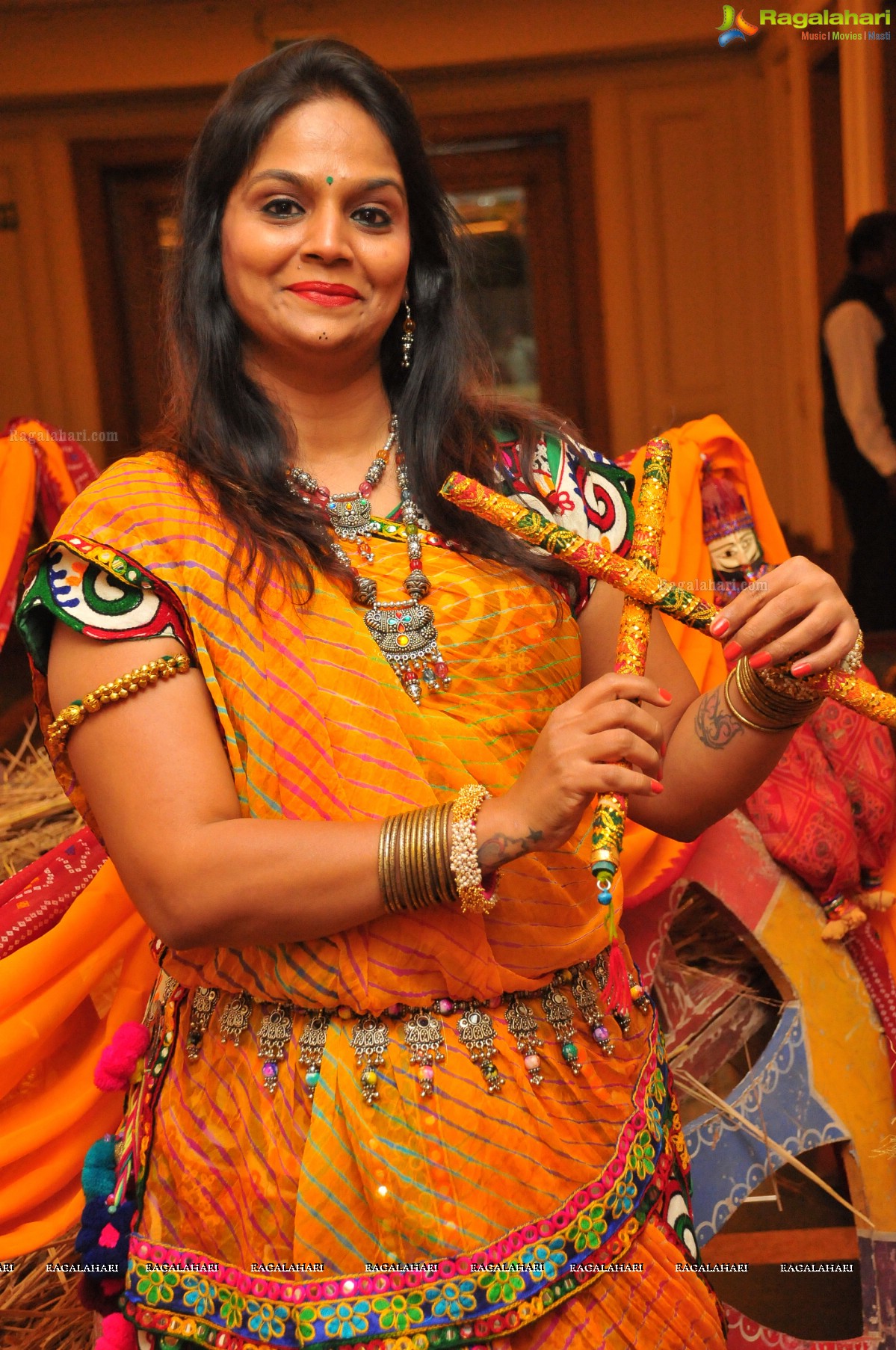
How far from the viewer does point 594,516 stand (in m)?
1.29

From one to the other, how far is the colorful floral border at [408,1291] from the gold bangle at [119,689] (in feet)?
1.61

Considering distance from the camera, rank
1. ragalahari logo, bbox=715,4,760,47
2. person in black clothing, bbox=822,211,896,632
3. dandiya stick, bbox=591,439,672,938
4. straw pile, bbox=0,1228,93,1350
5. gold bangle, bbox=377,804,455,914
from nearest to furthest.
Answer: dandiya stick, bbox=591,439,672,938, gold bangle, bbox=377,804,455,914, straw pile, bbox=0,1228,93,1350, person in black clothing, bbox=822,211,896,632, ragalahari logo, bbox=715,4,760,47

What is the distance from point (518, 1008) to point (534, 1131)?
11 centimetres

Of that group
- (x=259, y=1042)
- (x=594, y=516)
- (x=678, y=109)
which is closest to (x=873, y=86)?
(x=678, y=109)

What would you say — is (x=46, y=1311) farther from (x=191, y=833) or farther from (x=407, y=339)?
(x=407, y=339)

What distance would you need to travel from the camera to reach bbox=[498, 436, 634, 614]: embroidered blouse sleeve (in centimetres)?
126

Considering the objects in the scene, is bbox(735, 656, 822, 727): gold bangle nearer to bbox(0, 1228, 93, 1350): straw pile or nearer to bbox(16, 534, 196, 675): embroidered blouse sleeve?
bbox(16, 534, 196, 675): embroidered blouse sleeve

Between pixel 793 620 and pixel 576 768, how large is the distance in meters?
0.22

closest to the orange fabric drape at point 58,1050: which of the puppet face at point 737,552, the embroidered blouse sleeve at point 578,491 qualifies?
the embroidered blouse sleeve at point 578,491

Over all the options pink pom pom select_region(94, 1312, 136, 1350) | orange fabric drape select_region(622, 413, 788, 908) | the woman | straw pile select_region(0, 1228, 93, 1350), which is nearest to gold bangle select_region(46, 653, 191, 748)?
the woman

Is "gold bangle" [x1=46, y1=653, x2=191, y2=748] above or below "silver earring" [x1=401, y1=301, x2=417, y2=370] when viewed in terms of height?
below

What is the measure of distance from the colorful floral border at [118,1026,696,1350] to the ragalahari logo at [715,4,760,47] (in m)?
4.90

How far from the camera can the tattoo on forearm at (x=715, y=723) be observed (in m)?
1.15

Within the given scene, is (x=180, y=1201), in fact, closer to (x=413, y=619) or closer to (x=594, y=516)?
(x=413, y=619)
